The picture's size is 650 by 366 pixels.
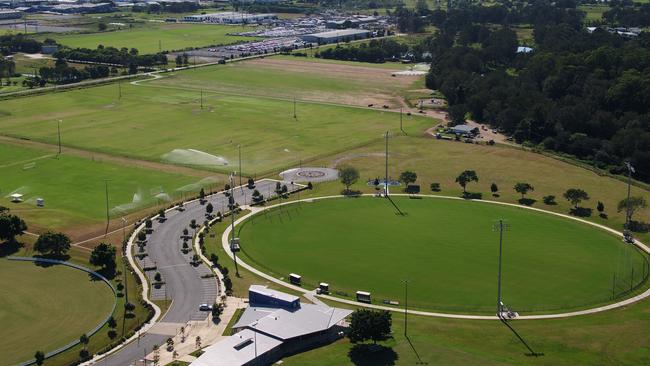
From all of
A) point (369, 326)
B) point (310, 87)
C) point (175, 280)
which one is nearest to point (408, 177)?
point (175, 280)

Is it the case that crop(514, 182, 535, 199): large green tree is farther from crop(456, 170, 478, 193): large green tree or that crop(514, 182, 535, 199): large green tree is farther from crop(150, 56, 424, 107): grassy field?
crop(150, 56, 424, 107): grassy field

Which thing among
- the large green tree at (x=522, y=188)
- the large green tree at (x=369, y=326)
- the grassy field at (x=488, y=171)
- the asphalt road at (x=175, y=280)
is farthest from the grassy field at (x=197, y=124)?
the large green tree at (x=369, y=326)

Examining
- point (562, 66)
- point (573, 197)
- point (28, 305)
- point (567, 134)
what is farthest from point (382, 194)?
point (562, 66)

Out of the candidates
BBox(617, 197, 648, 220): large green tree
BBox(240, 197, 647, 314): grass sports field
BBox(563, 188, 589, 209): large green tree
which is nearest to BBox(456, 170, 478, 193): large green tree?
BBox(240, 197, 647, 314): grass sports field

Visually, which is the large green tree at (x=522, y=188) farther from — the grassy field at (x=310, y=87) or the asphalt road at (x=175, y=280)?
the grassy field at (x=310, y=87)

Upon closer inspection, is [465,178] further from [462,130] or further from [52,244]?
[52,244]

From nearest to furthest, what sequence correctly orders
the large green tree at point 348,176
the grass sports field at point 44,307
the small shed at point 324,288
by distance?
the grass sports field at point 44,307 < the small shed at point 324,288 < the large green tree at point 348,176
